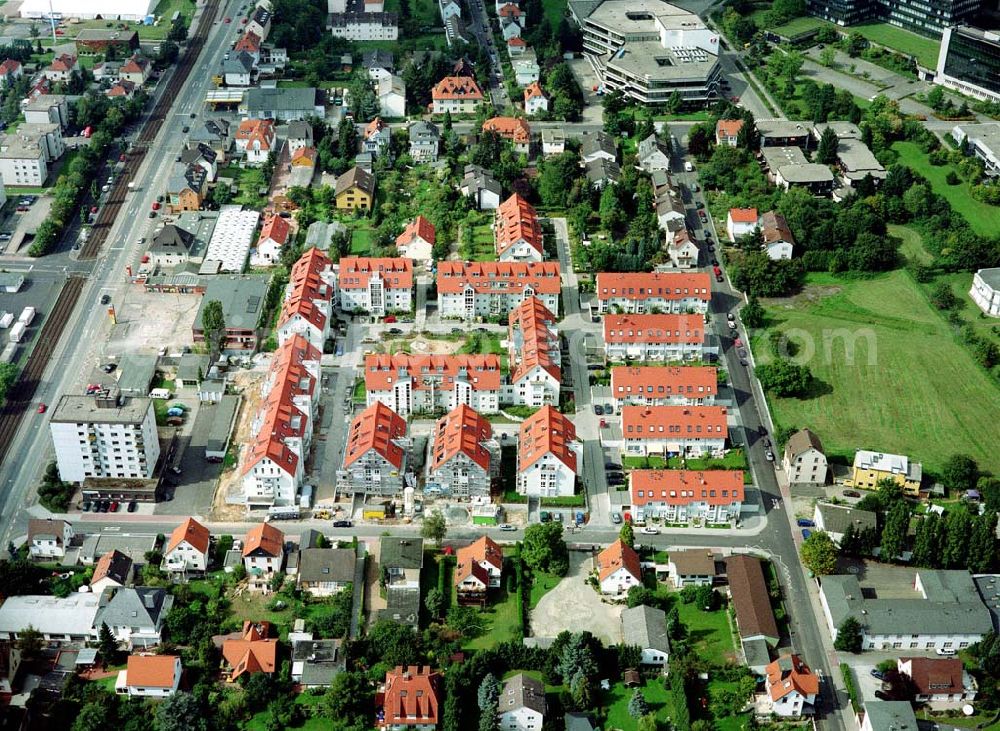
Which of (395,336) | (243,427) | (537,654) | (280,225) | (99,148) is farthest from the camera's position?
(99,148)

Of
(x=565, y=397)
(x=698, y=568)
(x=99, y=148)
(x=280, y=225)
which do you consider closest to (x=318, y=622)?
(x=698, y=568)

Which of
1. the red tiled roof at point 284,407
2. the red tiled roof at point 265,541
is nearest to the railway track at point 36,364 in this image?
the red tiled roof at point 284,407

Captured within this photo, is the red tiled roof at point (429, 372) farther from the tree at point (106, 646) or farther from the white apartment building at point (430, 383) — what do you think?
the tree at point (106, 646)

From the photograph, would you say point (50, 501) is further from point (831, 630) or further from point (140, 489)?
point (831, 630)

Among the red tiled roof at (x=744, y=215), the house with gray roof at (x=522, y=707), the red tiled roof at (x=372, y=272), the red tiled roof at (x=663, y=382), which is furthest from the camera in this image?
the red tiled roof at (x=744, y=215)

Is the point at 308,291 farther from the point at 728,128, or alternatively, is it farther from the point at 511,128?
the point at 728,128

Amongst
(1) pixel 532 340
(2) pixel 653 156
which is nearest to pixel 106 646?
(1) pixel 532 340
